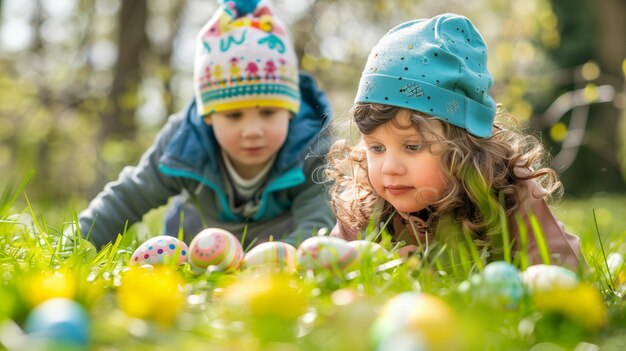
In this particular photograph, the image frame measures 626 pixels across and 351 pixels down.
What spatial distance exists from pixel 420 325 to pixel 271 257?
0.83 meters

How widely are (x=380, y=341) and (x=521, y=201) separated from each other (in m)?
1.38

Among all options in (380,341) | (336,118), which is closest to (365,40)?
(336,118)

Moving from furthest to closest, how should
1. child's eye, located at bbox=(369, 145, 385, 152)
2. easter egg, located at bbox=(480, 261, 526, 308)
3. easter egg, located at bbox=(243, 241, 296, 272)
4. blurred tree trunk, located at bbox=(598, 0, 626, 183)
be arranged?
blurred tree trunk, located at bbox=(598, 0, 626, 183) < child's eye, located at bbox=(369, 145, 385, 152) < easter egg, located at bbox=(243, 241, 296, 272) < easter egg, located at bbox=(480, 261, 526, 308)

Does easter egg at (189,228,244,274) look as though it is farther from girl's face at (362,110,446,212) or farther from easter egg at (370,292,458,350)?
easter egg at (370,292,458,350)

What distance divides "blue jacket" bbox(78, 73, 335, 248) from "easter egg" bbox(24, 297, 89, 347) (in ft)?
6.67

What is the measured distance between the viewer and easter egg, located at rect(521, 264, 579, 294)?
4.50 ft

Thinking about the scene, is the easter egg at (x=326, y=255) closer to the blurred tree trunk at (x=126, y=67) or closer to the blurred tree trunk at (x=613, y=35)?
the blurred tree trunk at (x=126, y=67)

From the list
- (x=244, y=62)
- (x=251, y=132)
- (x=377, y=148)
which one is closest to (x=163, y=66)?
(x=244, y=62)

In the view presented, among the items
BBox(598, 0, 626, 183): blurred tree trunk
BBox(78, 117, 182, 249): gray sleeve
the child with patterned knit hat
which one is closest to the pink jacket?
the child with patterned knit hat

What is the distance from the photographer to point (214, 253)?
186cm

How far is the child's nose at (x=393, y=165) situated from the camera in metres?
2.21

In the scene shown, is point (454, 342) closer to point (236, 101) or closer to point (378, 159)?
point (378, 159)

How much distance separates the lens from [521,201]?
2.27 m

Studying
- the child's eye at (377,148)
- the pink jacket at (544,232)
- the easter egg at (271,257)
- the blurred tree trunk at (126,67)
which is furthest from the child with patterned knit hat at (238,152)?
the blurred tree trunk at (126,67)
